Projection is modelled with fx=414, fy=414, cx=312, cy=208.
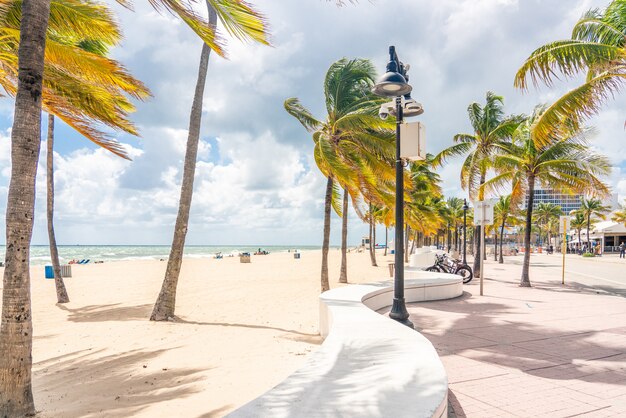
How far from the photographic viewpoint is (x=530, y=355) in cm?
580

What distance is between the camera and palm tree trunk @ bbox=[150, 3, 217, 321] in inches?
428

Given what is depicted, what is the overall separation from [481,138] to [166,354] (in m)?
19.2

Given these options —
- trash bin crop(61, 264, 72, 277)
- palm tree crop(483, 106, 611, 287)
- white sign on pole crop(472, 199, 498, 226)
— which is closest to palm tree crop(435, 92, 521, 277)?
palm tree crop(483, 106, 611, 287)

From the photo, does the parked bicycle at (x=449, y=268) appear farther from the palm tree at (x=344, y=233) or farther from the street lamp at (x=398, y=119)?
the street lamp at (x=398, y=119)

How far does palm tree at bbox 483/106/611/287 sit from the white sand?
10612 mm

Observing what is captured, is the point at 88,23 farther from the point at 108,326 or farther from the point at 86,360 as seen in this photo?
the point at 108,326

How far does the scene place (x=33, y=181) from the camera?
16.3 feet

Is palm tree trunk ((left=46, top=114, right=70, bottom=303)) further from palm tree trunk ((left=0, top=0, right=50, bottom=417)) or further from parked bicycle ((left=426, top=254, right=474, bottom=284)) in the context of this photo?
parked bicycle ((left=426, top=254, right=474, bottom=284))

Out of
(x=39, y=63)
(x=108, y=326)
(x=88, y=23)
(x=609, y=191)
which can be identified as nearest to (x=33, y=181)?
(x=39, y=63)

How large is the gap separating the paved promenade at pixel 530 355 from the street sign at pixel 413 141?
9.99 feet

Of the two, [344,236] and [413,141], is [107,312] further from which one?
[344,236]

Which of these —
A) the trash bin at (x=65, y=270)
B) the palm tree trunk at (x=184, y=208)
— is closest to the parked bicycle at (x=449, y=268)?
the palm tree trunk at (x=184, y=208)

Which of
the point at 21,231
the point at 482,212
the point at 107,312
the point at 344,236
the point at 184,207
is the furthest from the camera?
the point at 344,236

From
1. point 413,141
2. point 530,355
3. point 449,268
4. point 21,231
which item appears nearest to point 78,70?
point 21,231
